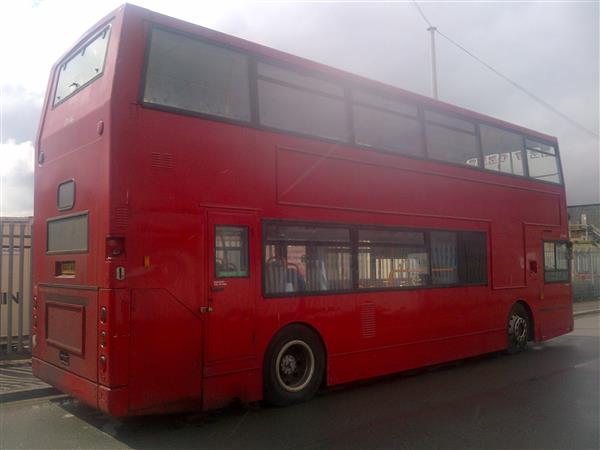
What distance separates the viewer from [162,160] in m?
5.75

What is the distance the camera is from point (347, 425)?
5.97m

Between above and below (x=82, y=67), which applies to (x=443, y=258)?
below

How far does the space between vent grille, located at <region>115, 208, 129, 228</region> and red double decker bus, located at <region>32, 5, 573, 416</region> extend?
0.05 ft

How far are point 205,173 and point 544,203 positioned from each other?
8479 millimetres

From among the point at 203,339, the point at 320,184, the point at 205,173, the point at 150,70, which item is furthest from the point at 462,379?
the point at 150,70

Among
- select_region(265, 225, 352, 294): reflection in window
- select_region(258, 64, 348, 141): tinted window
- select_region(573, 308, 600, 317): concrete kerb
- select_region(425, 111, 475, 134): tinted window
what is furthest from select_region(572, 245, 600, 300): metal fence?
select_region(258, 64, 348, 141): tinted window

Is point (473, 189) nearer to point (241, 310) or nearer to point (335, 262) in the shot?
point (335, 262)

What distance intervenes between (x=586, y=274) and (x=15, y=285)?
2385 centimetres

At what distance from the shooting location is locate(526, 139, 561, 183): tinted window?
1148 centimetres

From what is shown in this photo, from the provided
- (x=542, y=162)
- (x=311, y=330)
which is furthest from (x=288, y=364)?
(x=542, y=162)

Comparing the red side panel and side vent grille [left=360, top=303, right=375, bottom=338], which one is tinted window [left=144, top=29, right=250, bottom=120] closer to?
the red side panel

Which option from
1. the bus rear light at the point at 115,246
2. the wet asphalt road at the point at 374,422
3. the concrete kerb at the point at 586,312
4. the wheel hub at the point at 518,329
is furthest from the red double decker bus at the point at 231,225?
the concrete kerb at the point at 586,312

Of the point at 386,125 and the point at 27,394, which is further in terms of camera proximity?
the point at 386,125

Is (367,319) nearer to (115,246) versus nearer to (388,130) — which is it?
(388,130)
